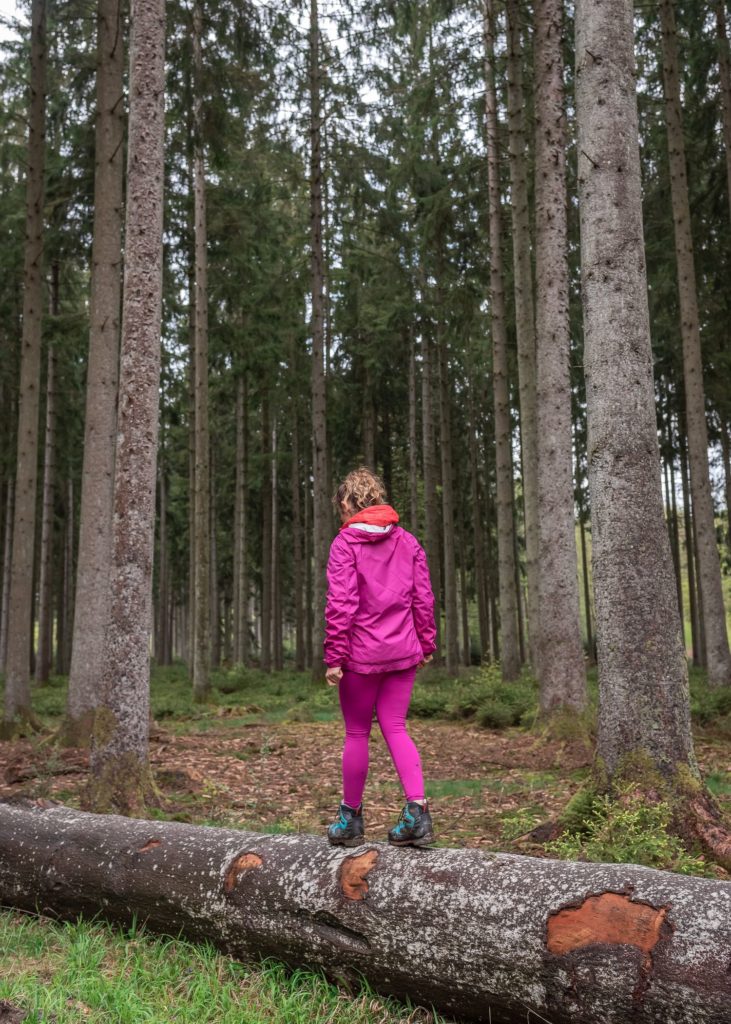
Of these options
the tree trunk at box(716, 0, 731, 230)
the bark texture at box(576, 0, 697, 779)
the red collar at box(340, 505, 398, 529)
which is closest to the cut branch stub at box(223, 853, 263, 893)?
the red collar at box(340, 505, 398, 529)

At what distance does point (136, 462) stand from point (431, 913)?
4688 millimetres

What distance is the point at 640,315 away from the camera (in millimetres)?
5984

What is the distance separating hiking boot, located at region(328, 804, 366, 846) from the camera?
4356 millimetres

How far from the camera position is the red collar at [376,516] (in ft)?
15.3

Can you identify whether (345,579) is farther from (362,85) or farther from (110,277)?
(362,85)

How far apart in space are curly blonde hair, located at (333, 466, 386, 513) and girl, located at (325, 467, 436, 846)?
93 mm

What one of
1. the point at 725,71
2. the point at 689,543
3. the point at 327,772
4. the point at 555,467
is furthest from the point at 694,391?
the point at 689,543

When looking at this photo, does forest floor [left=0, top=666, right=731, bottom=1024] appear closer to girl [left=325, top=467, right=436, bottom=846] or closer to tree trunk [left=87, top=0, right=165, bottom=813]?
tree trunk [left=87, top=0, right=165, bottom=813]

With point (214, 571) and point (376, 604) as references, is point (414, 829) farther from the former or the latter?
point (214, 571)

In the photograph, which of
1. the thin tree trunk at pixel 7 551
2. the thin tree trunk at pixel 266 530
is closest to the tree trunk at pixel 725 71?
the thin tree trunk at pixel 266 530

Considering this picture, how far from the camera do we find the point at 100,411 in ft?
35.5

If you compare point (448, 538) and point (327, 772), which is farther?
point (448, 538)

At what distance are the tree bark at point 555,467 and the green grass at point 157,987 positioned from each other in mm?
7052

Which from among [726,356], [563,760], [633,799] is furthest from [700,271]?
[633,799]
